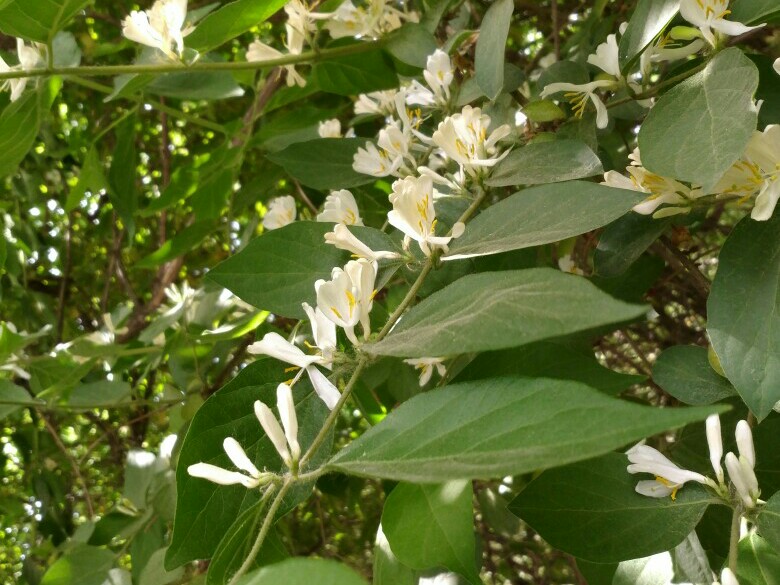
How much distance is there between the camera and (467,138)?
0.66 meters

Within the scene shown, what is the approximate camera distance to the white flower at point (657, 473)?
0.55 m

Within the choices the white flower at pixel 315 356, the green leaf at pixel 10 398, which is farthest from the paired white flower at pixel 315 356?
the green leaf at pixel 10 398

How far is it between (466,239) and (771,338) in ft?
0.71

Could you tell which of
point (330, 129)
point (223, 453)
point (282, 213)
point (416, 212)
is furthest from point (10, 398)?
point (416, 212)

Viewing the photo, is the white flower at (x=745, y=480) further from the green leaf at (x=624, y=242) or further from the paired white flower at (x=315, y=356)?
the paired white flower at (x=315, y=356)

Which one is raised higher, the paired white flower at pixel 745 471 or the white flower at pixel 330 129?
the white flower at pixel 330 129

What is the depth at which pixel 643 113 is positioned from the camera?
2.45ft

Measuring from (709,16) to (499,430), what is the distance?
1.31 feet

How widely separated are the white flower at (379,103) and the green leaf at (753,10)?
0.45 meters

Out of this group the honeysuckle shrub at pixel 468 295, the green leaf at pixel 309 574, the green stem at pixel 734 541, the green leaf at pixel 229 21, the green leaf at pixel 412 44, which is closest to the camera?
the green leaf at pixel 309 574

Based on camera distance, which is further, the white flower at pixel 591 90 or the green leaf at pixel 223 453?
the white flower at pixel 591 90

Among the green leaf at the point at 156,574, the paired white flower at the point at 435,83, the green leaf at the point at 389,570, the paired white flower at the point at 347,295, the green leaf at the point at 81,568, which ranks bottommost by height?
the green leaf at the point at 81,568

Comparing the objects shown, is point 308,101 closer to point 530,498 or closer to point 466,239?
point 466,239

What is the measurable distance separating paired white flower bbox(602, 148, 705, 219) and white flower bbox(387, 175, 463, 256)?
0.15 m
